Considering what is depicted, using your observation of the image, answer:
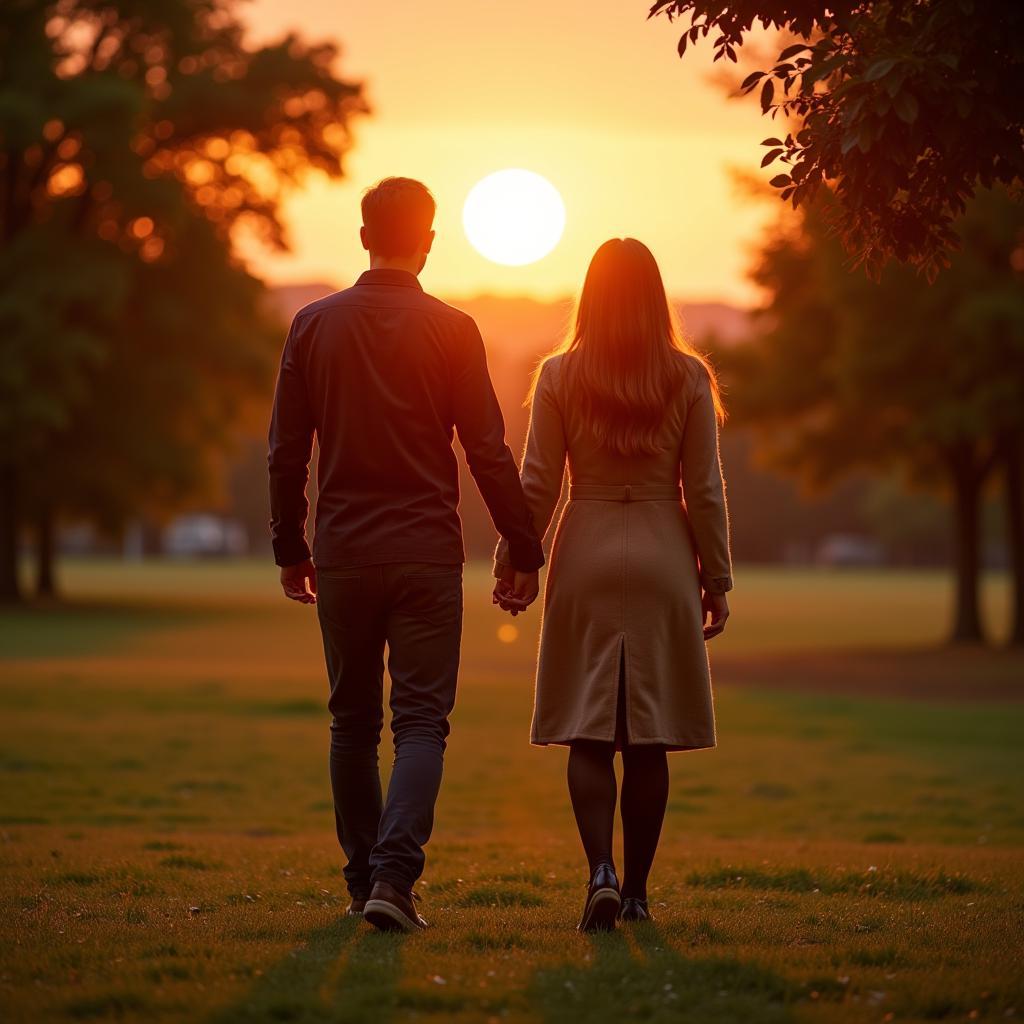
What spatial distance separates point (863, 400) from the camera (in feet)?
86.8

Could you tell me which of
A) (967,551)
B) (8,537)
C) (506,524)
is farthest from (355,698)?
(8,537)

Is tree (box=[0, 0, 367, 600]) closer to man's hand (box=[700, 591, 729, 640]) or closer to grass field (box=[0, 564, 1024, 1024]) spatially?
grass field (box=[0, 564, 1024, 1024])

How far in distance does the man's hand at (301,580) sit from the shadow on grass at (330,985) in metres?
1.13

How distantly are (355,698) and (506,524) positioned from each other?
752 mm

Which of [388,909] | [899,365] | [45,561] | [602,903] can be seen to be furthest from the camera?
[45,561]

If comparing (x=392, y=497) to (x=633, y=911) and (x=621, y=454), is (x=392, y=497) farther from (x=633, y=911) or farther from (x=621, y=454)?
(x=633, y=911)

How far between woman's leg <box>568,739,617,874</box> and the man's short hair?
173 centimetres

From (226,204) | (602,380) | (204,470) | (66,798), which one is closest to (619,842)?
(66,798)

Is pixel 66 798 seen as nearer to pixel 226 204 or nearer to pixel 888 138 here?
pixel 888 138

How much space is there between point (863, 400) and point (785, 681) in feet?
21.3

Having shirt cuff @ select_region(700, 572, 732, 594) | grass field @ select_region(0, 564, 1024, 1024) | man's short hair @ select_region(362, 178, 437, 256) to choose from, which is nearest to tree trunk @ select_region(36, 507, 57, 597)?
grass field @ select_region(0, 564, 1024, 1024)

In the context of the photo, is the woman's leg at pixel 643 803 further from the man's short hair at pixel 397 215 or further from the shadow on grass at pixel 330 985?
the man's short hair at pixel 397 215

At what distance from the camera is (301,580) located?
538 centimetres

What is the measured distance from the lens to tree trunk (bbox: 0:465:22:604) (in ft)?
118
